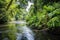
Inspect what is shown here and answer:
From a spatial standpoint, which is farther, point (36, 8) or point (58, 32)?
point (36, 8)

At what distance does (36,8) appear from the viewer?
→ 2588 cm

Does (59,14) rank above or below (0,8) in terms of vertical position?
above

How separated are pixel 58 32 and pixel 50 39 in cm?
258

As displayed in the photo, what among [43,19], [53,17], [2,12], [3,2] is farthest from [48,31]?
[3,2]

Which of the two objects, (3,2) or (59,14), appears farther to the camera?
(3,2)

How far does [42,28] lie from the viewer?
2211cm

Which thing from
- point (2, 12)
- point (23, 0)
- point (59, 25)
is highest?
point (23, 0)

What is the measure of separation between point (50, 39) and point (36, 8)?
10999 mm

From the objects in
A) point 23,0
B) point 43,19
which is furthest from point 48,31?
point 23,0

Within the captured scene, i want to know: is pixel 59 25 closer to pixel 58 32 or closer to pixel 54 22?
Result: pixel 54 22

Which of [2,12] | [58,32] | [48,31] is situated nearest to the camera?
[58,32]

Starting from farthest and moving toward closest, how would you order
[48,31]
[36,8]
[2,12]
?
[2,12], [36,8], [48,31]

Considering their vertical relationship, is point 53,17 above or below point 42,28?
above

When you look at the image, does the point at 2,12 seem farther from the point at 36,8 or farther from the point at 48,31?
the point at 48,31
